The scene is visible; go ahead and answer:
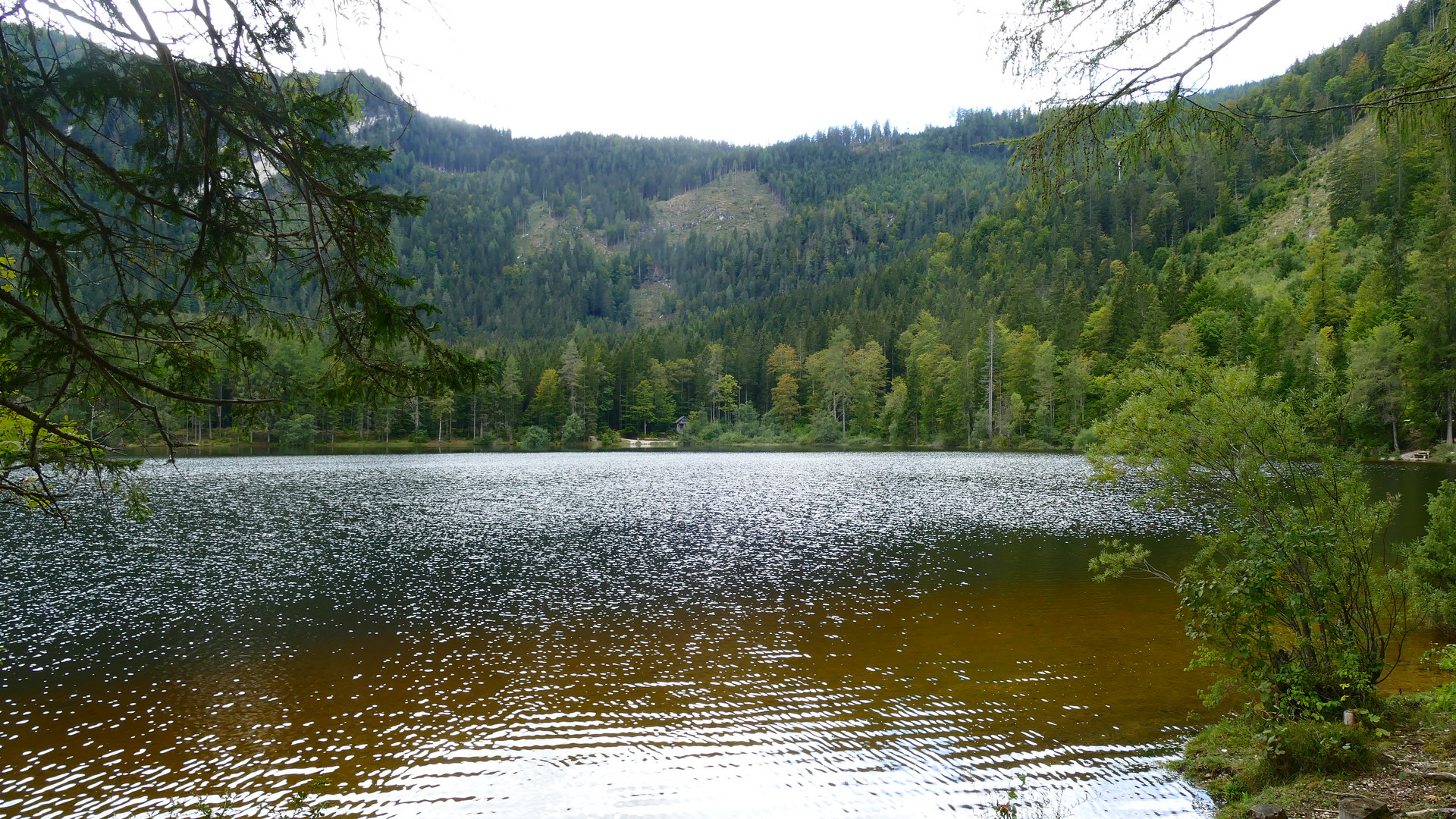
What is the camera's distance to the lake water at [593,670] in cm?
803

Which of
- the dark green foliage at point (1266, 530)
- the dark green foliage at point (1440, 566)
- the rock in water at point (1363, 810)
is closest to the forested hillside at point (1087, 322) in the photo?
the dark green foliage at point (1440, 566)

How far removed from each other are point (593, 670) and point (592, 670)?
4cm

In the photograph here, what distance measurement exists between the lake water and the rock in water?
171 centimetres

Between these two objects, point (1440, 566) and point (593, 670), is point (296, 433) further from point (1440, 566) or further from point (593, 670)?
point (1440, 566)

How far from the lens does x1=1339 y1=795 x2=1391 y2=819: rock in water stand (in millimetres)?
5273

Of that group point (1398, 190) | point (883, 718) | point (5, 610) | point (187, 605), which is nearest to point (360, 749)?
point (883, 718)

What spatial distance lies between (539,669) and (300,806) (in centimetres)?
498

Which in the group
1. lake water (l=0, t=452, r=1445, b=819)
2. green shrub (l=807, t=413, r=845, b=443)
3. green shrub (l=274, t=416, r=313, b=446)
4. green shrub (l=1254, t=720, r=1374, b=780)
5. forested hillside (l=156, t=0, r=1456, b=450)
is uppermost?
forested hillside (l=156, t=0, r=1456, b=450)

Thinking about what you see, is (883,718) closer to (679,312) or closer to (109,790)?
(109,790)

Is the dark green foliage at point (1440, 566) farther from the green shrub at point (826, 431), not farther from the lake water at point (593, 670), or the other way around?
the green shrub at point (826, 431)

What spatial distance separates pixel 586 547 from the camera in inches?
920

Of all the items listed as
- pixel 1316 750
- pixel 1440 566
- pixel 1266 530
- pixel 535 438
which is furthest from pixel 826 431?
pixel 1316 750

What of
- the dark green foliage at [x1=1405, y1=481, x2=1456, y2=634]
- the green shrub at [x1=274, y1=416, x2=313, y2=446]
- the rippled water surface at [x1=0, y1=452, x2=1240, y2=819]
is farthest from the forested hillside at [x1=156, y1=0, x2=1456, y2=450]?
the dark green foliage at [x1=1405, y1=481, x2=1456, y2=634]

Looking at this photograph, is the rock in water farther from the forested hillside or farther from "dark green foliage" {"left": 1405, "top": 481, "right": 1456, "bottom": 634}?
the forested hillside
